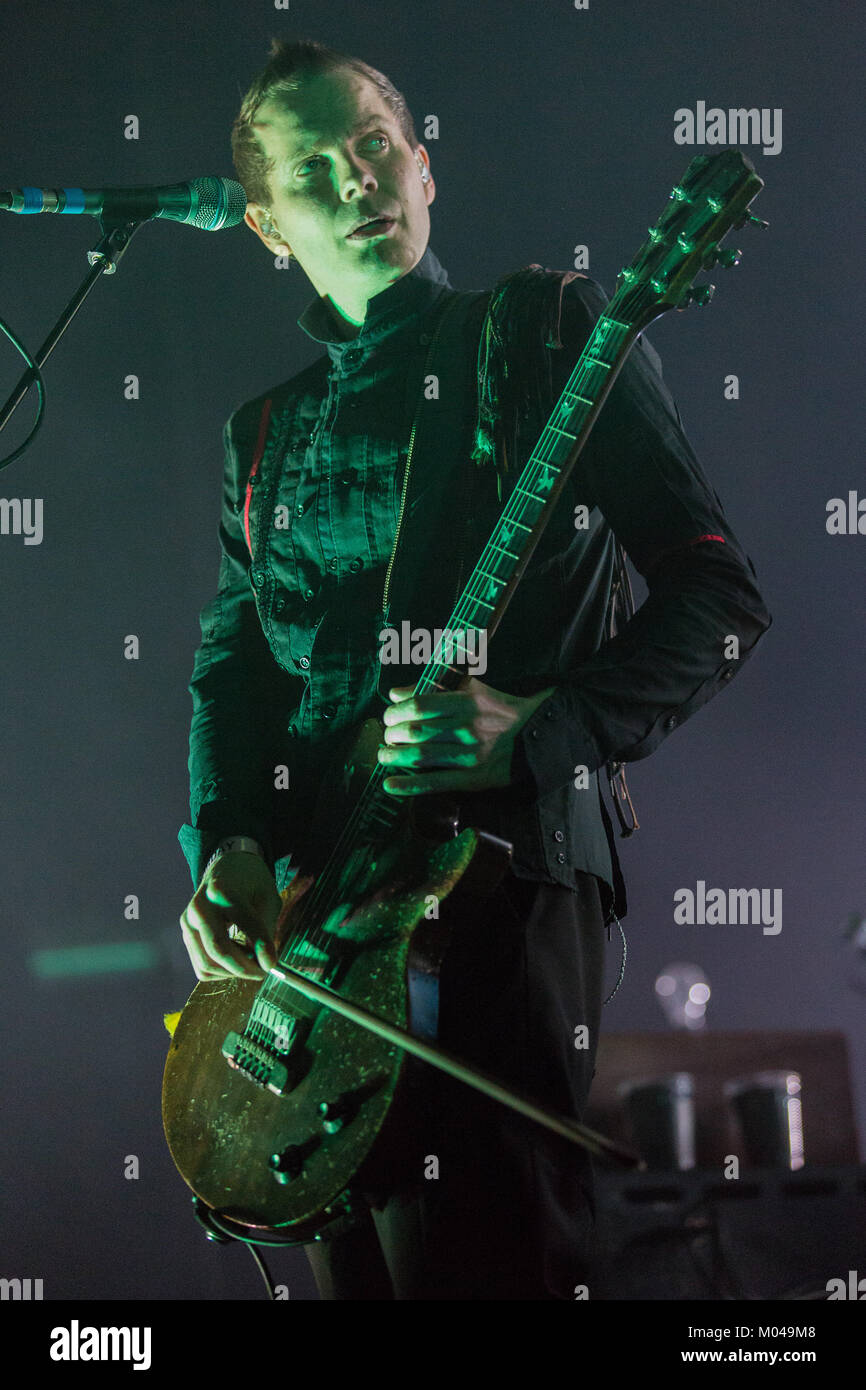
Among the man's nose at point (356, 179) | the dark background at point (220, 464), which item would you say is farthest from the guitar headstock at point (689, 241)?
the dark background at point (220, 464)

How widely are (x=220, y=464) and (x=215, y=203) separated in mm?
809

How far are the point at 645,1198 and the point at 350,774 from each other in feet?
6.36

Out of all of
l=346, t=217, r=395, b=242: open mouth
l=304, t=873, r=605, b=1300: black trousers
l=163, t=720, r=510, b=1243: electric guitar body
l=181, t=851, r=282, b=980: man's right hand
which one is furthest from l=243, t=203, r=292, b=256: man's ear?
l=304, t=873, r=605, b=1300: black trousers

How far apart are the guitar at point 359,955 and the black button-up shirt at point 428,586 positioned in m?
0.09

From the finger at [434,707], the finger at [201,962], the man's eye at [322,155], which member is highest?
the man's eye at [322,155]

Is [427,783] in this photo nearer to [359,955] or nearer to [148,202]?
[359,955]

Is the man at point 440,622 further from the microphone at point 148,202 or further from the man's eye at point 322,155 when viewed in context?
the microphone at point 148,202

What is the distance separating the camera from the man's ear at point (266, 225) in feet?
6.43

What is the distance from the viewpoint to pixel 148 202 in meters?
1.79

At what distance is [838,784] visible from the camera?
7.71ft

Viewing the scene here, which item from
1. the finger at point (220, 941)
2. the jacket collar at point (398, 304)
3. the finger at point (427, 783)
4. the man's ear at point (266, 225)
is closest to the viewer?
the finger at point (427, 783)

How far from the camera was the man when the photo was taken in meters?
1.32

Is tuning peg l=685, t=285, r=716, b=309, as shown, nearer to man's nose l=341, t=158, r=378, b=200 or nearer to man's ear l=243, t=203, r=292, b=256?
man's nose l=341, t=158, r=378, b=200

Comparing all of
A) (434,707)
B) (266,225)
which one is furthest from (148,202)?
(434,707)
